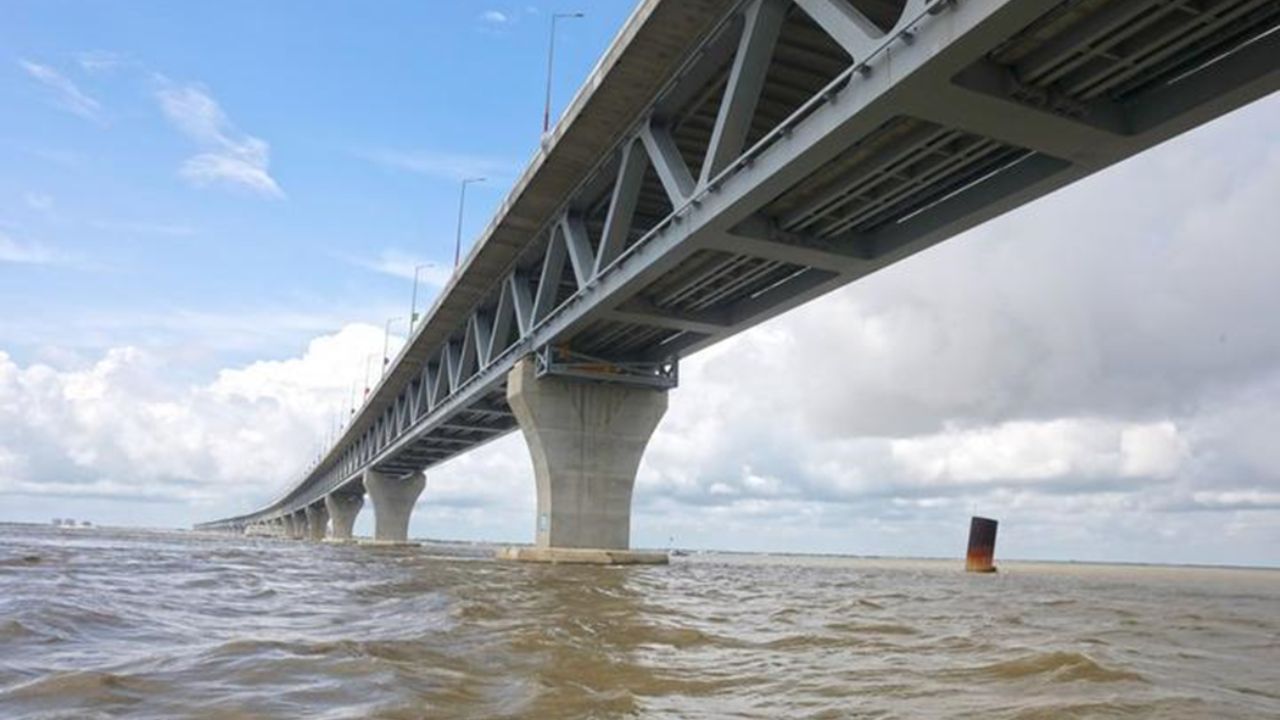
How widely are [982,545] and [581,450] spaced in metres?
26.3

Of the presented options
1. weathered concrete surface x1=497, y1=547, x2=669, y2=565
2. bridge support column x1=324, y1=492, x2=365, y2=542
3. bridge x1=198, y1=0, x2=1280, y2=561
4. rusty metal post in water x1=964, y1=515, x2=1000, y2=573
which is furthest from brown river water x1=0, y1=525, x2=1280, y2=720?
bridge support column x1=324, y1=492, x2=365, y2=542

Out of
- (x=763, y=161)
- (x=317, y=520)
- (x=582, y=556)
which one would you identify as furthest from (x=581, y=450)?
(x=317, y=520)

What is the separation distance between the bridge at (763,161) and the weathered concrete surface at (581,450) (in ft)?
0.23

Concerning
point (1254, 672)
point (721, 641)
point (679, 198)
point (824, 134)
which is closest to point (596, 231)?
point (679, 198)

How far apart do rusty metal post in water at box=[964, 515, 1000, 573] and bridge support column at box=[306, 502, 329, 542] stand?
8719 centimetres

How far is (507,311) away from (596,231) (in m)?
6.49

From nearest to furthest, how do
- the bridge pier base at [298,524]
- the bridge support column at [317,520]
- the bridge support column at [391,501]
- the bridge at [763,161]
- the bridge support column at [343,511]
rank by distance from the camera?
the bridge at [763,161]
the bridge support column at [391,501]
the bridge support column at [343,511]
the bridge support column at [317,520]
the bridge pier base at [298,524]

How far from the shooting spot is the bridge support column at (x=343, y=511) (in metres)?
94.6

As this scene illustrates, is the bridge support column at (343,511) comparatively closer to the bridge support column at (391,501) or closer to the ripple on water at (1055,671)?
the bridge support column at (391,501)

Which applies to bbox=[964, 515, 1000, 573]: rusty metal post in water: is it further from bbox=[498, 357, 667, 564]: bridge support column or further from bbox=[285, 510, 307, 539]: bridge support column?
bbox=[285, 510, 307, 539]: bridge support column

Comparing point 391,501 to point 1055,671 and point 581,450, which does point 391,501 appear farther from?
point 1055,671

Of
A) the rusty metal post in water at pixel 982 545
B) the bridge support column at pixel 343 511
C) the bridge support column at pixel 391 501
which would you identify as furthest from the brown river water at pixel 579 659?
the bridge support column at pixel 343 511

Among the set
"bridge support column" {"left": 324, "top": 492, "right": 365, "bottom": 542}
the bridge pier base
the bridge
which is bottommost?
the bridge pier base

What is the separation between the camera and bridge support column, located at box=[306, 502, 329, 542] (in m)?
116
